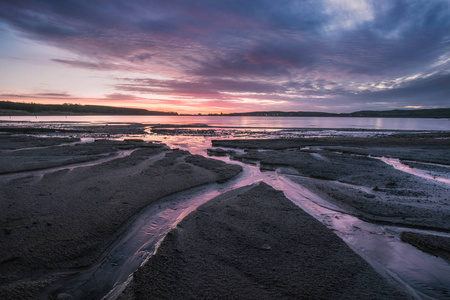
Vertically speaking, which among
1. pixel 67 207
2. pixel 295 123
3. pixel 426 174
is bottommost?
pixel 67 207

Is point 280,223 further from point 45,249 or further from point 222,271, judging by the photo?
point 45,249

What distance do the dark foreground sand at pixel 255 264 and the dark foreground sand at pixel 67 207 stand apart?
156cm

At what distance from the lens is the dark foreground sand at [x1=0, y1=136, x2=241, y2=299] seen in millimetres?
3902

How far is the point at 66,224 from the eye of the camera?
5.31m

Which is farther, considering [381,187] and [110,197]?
[381,187]

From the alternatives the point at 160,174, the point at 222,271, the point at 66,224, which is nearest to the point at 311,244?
the point at 222,271

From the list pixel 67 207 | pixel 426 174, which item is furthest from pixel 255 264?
pixel 426 174

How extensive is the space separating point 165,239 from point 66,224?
2.58 meters

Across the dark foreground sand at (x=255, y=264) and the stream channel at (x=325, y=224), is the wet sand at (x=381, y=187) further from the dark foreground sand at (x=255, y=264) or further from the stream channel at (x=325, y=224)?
the dark foreground sand at (x=255, y=264)

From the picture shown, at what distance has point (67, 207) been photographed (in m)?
6.29

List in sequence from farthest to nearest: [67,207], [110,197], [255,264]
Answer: [110,197]
[67,207]
[255,264]

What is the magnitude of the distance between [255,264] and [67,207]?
559 cm

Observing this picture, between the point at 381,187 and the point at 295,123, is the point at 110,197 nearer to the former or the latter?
the point at 381,187

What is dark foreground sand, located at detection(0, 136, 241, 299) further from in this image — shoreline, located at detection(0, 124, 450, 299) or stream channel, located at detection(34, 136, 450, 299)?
stream channel, located at detection(34, 136, 450, 299)
